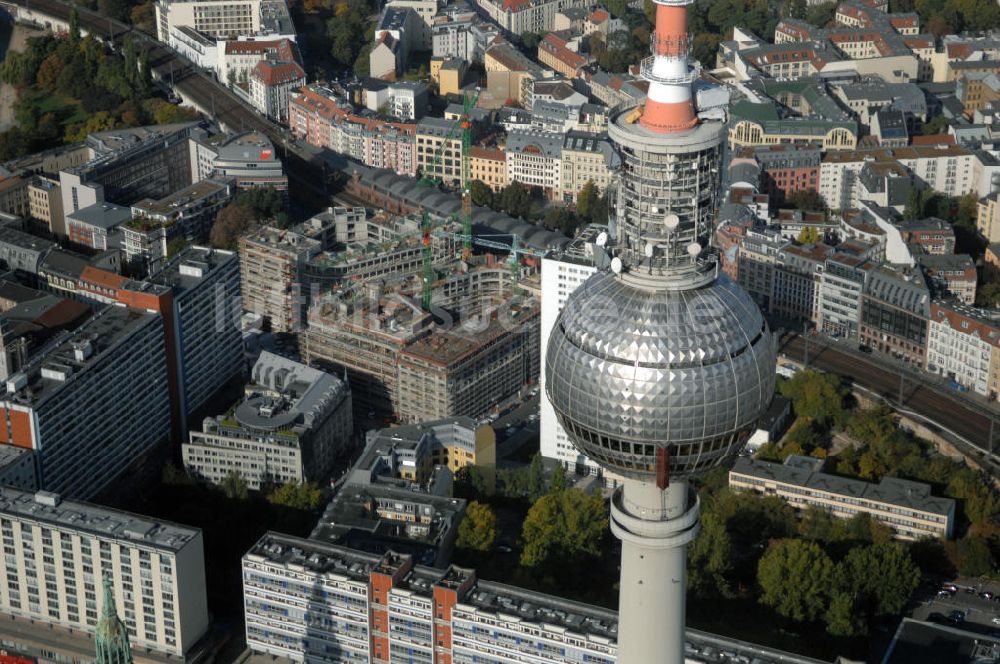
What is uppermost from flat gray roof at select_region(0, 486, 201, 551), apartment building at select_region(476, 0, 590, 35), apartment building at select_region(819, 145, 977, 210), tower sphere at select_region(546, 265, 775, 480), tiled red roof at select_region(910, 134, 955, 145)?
tower sphere at select_region(546, 265, 775, 480)

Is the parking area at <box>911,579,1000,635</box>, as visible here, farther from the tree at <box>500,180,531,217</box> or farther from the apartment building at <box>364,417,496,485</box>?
the tree at <box>500,180,531,217</box>

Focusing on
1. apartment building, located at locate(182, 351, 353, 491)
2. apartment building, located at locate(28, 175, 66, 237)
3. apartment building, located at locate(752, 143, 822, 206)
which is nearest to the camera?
apartment building, located at locate(182, 351, 353, 491)

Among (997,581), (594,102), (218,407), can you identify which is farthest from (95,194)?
(997,581)

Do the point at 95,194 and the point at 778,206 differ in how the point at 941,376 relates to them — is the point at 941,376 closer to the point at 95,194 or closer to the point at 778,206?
the point at 778,206

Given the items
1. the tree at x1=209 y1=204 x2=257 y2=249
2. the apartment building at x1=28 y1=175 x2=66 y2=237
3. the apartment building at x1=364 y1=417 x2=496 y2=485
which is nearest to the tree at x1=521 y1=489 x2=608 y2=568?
the apartment building at x1=364 y1=417 x2=496 y2=485

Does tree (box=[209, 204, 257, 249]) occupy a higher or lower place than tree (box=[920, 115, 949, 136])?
lower

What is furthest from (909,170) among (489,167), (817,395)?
(817,395)

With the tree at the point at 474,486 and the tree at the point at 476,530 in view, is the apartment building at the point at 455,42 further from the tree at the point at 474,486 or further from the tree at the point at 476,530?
the tree at the point at 476,530

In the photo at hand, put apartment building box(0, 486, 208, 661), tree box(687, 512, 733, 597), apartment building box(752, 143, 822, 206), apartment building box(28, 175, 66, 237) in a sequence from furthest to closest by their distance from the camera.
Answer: apartment building box(752, 143, 822, 206)
apartment building box(28, 175, 66, 237)
tree box(687, 512, 733, 597)
apartment building box(0, 486, 208, 661)
